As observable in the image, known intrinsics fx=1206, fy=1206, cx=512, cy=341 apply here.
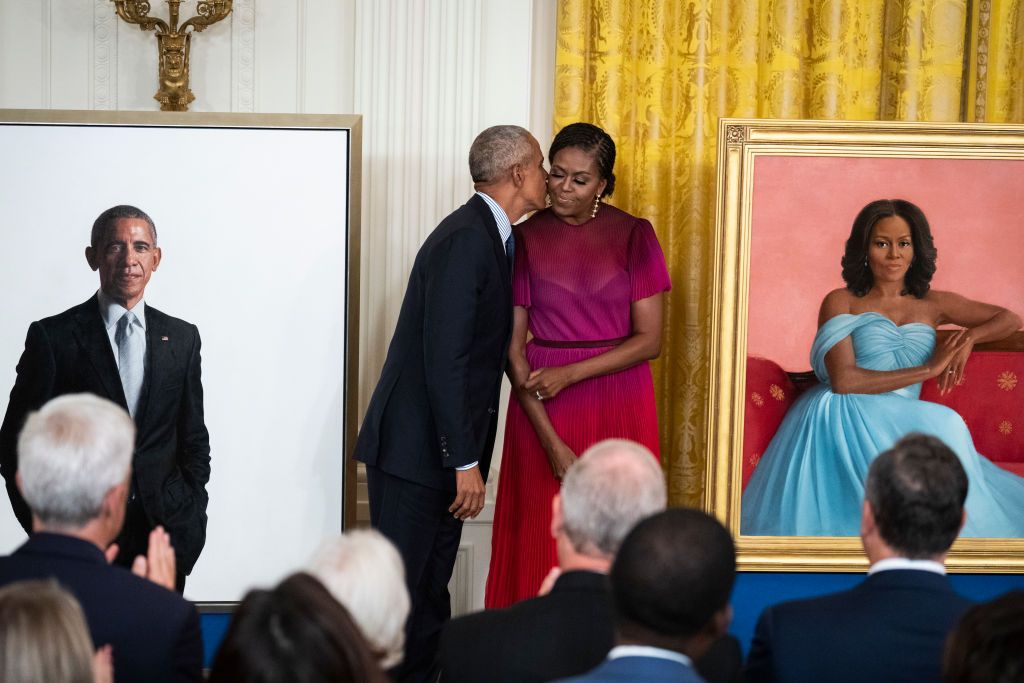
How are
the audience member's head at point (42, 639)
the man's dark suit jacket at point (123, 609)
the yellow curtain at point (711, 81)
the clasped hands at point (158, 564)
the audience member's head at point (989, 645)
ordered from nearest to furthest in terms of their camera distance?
the audience member's head at point (42, 639) → the audience member's head at point (989, 645) → the man's dark suit jacket at point (123, 609) → the clasped hands at point (158, 564) → the yellow curtain at point (711, 81)

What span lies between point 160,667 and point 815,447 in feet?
9.16

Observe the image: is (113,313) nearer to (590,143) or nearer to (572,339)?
(572,339)

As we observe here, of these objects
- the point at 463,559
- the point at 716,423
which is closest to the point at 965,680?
the point at 716,423

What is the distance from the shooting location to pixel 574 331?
439 cm

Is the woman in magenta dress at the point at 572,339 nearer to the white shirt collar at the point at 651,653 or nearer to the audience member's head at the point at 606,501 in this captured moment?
the audience member's head at the point at 606,501

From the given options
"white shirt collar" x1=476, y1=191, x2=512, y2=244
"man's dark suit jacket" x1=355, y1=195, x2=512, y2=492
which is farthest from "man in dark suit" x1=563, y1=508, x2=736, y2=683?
"white shirt collar" x1=476, y1=191, x2=512, y2=244

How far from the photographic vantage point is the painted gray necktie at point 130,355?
14.3 ft

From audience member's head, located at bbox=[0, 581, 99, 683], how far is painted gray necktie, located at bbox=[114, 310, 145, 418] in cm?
267

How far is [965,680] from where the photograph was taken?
1.88 m

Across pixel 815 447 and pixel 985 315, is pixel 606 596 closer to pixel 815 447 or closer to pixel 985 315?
pixel 815 447

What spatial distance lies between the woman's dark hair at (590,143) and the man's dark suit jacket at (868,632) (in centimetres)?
223

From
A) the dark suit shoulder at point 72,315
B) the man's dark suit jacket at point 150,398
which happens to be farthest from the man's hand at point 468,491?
the dark suit shoulder at point 72,315

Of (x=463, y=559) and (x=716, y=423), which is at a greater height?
(x=716, y=423)

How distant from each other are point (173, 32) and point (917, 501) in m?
3.42
